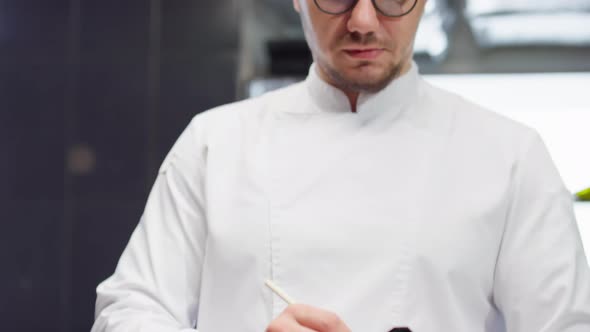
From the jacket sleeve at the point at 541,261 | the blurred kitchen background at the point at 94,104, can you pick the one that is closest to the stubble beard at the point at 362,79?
the jacket sleeve at the point at 541,261

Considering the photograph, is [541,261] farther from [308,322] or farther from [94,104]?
[94,104]

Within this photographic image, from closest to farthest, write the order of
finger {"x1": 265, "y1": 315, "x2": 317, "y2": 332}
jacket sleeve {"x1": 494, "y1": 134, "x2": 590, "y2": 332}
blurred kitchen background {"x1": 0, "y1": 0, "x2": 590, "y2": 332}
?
finger {"x1": 265, "y1": 315, "x2": 317, "y2": 332} → jacket sleeve {"x1": 494, "y1": 134, "x2": 590, "y2": 332} → blurred kitchen background {"x1": 0, "y1": 0, "x2": 590, "y2": 332}

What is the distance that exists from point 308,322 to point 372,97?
0.43m

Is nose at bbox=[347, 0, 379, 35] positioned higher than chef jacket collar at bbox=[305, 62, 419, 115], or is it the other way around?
nose at bbox=[347, 0, 379, 35]

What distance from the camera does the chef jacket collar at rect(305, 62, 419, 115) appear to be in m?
1.13

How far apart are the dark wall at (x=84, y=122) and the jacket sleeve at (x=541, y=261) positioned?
5.97 ft

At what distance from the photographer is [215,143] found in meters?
1.18

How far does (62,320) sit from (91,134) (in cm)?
74

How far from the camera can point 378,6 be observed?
1.02 metres

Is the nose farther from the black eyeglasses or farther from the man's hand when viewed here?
the man's hand

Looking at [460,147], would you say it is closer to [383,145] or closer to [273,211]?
[383,145]

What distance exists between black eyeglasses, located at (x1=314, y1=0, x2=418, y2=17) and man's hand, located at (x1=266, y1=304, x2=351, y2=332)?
43 centimetres

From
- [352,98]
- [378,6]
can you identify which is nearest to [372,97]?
[352,98]

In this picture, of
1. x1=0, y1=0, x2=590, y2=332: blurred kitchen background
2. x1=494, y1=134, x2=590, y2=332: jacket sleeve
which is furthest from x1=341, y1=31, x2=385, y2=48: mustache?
x1=0, y1=0, x2=590, y2=332: blurred kitchen background
